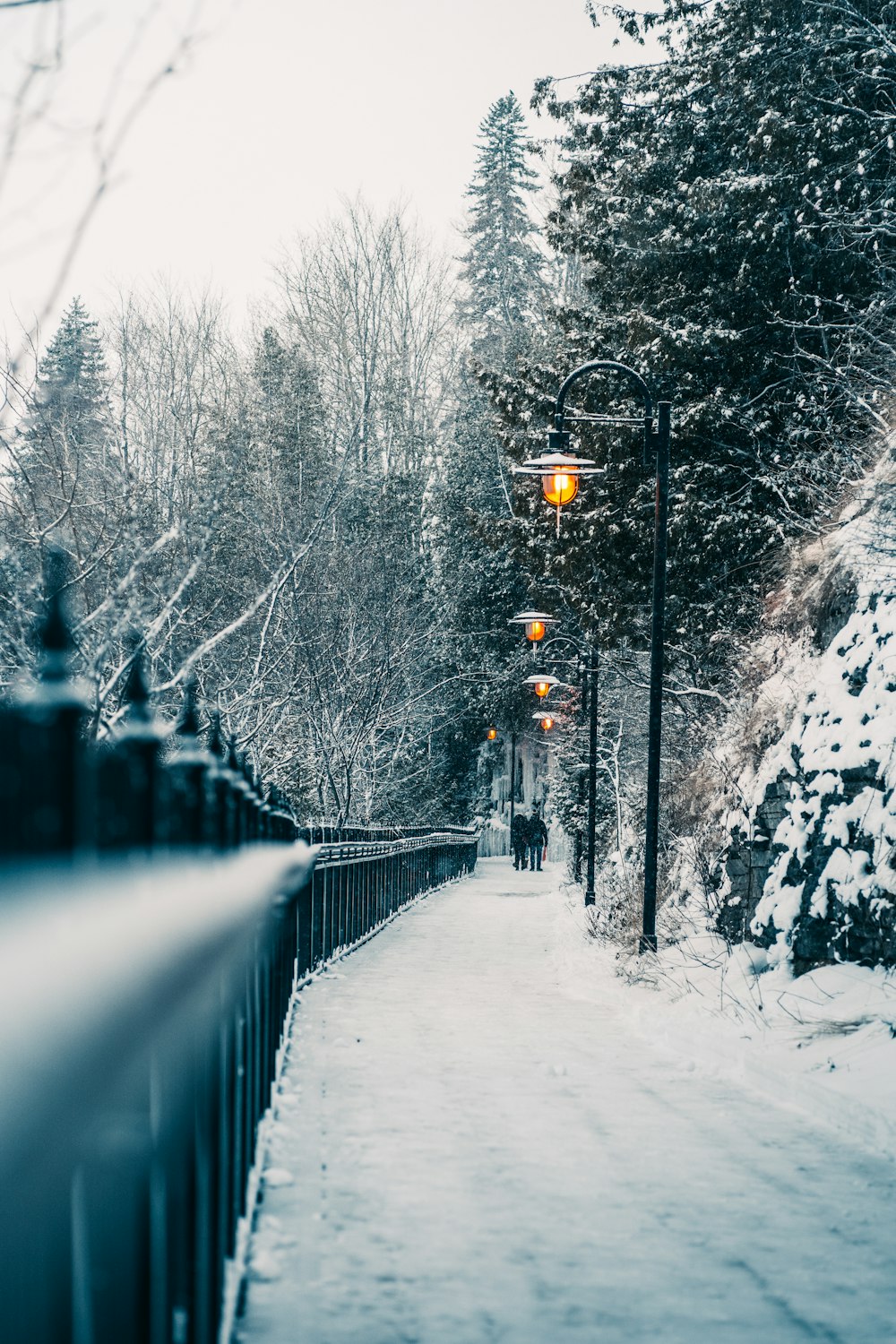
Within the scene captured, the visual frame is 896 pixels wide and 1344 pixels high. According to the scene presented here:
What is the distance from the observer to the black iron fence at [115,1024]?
135cm

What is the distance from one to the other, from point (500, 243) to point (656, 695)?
50553 mm

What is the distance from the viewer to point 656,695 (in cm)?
1406

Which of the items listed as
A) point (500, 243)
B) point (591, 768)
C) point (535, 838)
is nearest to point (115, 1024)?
point (591, 768)

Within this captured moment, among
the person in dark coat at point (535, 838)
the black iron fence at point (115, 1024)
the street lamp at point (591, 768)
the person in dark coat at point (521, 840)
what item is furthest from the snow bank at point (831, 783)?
the person in dark coat at point (521, 840)

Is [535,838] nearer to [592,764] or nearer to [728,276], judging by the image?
[592,764]

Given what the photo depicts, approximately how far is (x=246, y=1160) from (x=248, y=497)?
35009 millimetres

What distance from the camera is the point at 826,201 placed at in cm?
1758

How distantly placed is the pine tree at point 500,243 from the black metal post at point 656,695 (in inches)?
1690

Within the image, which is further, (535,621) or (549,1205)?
(535,621)

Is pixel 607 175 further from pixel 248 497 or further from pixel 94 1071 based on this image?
pixel 94 1071

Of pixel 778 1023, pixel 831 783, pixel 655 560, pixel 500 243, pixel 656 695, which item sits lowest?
pixel 778 1023

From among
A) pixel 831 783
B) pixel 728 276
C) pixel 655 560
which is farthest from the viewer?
pixel 728 276

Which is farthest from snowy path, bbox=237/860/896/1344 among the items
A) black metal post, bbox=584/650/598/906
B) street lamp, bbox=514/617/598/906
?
black metal post, bbox=584/650/598/906

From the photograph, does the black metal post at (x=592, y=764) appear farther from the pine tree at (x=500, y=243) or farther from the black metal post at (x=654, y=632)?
the pine tree at (x=500, y=243)
